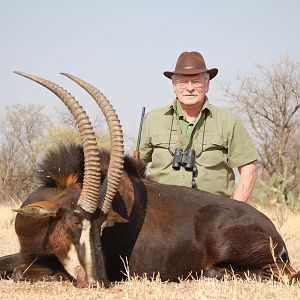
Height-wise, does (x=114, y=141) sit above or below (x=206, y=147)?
above

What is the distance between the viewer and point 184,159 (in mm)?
7152

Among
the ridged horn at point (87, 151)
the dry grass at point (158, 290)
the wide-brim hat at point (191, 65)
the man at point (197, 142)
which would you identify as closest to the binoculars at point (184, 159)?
the man at point (197, 142)

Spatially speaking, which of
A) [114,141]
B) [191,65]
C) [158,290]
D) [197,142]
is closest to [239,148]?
[197,142]

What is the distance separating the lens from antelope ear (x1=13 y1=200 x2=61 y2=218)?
5016 millimetres

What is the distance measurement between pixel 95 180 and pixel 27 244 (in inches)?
33.9

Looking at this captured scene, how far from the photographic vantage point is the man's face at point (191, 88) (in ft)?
24.1

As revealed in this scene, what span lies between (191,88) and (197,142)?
0.62 metres

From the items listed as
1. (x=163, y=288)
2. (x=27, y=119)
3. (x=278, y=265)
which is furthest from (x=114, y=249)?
(x=27, y=119)

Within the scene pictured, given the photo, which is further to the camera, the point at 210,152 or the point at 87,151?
the point at 210,152

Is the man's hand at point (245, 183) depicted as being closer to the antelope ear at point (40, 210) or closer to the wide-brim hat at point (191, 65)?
the wide-brim hat at point (191, 65)

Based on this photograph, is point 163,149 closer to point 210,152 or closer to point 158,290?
point 210,152

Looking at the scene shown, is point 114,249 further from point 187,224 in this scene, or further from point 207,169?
point 207,169

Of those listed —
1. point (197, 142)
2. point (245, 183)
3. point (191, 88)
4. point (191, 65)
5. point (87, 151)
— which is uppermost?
point (191, 65)

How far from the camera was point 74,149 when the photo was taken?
18.7 ft
